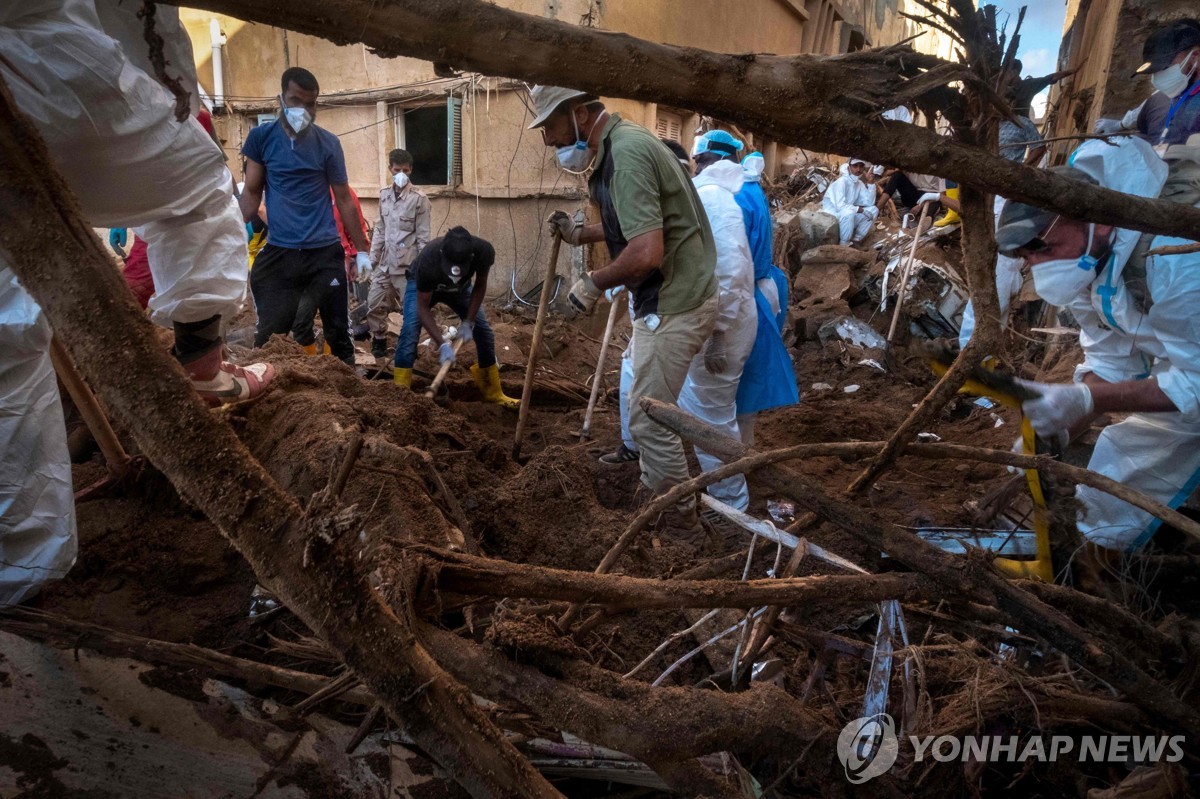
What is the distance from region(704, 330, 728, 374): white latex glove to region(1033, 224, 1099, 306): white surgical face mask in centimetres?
167

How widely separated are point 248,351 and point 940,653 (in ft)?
11.2

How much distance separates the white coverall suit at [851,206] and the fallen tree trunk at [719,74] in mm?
9582

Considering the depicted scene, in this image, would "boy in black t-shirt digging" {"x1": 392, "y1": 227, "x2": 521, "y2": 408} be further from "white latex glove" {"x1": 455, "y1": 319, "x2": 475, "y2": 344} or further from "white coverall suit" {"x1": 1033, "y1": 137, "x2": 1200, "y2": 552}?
"white coverall suit" {"x1": 1033, "y1": 137, "x2": 1200, "y2": 552}

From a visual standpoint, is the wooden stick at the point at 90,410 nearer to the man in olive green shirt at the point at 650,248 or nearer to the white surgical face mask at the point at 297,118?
the man in olive green shirt at the point at 650,248

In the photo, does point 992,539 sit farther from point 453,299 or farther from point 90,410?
point 453,299

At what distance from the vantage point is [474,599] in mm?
1666

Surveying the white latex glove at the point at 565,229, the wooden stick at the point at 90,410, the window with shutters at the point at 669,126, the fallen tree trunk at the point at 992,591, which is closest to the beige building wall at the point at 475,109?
the window with shutters at the point at 669,126

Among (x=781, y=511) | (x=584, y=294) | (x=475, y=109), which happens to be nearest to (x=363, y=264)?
(x=584, y=294)

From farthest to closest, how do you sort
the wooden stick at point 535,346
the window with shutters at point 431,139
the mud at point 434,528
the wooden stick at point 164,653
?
the window with shutters at point 431,139 < the wooden stick at point 535,346 < the mud at point 434,528 < the wooden stick at point 164,653

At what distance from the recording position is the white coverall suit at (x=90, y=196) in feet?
5.80

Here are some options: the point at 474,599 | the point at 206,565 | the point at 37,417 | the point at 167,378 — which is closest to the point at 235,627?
the point at 206,565

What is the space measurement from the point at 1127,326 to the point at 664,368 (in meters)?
1.85

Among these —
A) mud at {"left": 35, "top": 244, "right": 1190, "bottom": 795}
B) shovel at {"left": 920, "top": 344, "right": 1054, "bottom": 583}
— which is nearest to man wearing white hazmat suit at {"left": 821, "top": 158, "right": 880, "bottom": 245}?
mud at {"left": 35, "top": 244, "right": 1190, "bottom": 795}

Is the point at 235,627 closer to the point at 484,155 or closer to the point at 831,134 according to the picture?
the point at 831,134
